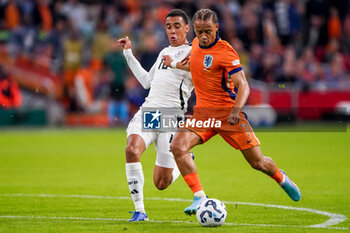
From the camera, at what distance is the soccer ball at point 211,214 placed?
7.73 m

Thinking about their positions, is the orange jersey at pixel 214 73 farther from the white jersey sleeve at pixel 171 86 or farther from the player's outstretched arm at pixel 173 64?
the white jersey sleeve at pixel 171 86

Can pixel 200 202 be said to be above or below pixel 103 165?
above

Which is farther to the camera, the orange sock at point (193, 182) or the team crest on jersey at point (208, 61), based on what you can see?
the team crest on jersey at point (208, 61)

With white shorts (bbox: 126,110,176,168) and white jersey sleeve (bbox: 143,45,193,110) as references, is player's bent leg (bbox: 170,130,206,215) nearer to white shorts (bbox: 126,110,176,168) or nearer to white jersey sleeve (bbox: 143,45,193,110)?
white shorts (bbox: 126,110,176,168)

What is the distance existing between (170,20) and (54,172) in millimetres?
6286

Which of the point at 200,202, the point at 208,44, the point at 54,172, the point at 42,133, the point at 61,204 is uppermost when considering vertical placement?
the point at 208,44

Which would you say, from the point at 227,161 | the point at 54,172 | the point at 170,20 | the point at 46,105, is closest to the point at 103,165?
the point at 54,172

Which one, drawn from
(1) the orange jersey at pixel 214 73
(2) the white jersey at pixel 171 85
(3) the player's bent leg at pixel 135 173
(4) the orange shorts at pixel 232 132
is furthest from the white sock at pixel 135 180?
(1) the orange jersey at pixel 214 73

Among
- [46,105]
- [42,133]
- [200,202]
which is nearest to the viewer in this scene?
[200,202]

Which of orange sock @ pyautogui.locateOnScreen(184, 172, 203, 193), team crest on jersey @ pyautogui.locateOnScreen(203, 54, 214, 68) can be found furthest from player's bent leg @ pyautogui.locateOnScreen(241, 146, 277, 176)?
team crest on jersey @ pyautogui.locateOnScreen(203, 54, 214, 68)

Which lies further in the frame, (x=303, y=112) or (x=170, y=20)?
(x=303, y=112)

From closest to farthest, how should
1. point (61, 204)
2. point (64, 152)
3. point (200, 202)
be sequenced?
point (200, 202), point (61, 204), point (64, 152)

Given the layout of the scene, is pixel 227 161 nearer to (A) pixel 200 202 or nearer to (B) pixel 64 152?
(B) pixel 64 152

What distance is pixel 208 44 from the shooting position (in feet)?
27.8
